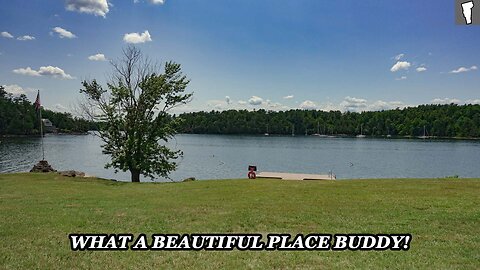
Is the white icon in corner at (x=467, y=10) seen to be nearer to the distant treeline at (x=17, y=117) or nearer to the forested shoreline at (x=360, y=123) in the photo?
the distant treeline at (x=17, y=117)

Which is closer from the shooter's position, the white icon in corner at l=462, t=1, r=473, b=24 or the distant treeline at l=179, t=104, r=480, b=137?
the white icon in corner at l=462, t=1, r=473, b=24

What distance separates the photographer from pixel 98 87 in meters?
27.5

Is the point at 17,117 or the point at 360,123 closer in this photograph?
the point at 17,117

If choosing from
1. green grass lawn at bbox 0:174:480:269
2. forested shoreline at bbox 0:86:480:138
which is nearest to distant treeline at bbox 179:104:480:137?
forested shoreline at bbox 0:86:480:138

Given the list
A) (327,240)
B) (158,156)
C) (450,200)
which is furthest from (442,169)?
(327,240)

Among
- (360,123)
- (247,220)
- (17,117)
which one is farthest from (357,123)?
(247,220)

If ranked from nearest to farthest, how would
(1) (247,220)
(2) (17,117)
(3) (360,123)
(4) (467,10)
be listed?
(4) (467,10), (1) (247,220), (2) (17,117), (3) (360,123)

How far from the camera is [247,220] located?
1015 cm

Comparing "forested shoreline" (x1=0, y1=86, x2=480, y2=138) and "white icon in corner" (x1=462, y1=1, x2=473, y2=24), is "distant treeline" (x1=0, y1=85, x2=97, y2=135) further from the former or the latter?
"white icon in corner" (x1=462, y1=1, x2=473, y2=24)

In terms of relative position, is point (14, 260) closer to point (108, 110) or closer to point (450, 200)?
point (450, 200)

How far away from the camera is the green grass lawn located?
7.03 metres

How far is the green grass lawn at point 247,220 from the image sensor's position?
7033 millimetres

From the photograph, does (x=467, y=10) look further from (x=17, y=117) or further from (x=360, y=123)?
(x=360, y=123)

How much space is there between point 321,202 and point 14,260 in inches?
354
